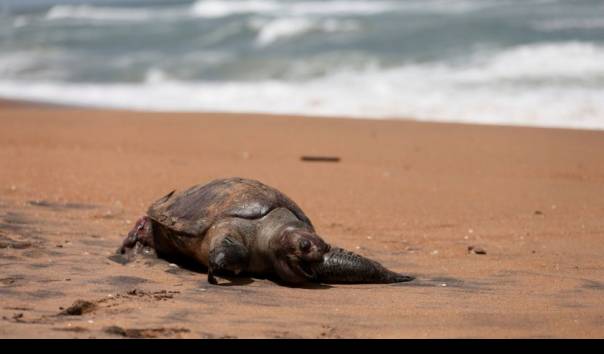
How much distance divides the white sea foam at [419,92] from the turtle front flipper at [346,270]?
8.39 meters

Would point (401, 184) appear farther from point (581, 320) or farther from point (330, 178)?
point (581, 320)

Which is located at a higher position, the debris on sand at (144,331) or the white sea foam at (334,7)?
the white sea foam at (334,7)

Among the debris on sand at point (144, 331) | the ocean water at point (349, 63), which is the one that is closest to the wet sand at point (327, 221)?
the debris on sand at point (144, 331)

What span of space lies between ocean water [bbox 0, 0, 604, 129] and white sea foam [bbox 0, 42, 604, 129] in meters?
0.03

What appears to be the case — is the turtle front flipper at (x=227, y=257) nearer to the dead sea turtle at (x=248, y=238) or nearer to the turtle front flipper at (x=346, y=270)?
the dead sea turtle at (x=248, y=238)

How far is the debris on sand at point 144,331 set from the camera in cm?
426

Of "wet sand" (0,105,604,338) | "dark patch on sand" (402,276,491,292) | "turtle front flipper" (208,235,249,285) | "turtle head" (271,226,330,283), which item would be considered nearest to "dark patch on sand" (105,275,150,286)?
"wet sand" (0,105,604,338)

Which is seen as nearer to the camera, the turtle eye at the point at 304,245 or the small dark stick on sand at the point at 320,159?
the turtle eye at the point at 304,245

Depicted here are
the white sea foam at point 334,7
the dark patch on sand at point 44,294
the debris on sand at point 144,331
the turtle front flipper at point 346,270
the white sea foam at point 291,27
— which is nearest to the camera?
the debris on sand at point 144,331

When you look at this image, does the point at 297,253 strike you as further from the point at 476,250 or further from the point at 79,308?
the point at 476,250

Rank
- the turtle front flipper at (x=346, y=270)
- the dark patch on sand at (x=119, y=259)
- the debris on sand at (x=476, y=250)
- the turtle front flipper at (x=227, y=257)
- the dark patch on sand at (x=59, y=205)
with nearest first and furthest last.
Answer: the turtle front flipper at (x=227, y=257) → the turtle front flipper at (x=346, y=270) → the dark patch on sand at (x=119, y=259) → the debris on sand at (x=476, y=250) → the dark patch on sand at (x=59, y=205)
